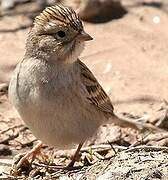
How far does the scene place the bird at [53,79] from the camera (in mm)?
5836

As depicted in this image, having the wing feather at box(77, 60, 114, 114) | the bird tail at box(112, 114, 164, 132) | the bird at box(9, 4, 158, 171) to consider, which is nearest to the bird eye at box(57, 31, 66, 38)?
the bird at box(9, 4, 158, 171)

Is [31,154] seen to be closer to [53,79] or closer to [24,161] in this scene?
[24,161]

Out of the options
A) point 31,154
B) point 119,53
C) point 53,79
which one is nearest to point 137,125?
point 31,154

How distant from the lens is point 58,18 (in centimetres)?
586

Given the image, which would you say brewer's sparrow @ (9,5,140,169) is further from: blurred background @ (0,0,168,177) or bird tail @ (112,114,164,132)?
bird tail @ (112,114,164,132)

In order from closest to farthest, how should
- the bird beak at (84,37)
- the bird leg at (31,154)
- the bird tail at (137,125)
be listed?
1. the bird beak at (84,37)
2. the bird leg at (31,154)
3. the bird tail at (137,125)

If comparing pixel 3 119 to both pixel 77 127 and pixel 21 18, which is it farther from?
pixel 21 18

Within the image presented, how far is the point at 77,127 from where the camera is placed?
6113mm

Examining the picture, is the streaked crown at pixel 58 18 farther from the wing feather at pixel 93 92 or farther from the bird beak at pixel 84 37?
the wing feather at pixel 93 92

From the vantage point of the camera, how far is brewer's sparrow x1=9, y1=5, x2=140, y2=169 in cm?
584

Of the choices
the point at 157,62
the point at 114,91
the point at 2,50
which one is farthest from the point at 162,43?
the point at 2,50

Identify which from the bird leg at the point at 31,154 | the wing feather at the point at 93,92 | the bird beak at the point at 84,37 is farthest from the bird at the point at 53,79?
the bird leg at the point at 31,154

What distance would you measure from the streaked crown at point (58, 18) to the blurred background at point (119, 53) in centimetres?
153

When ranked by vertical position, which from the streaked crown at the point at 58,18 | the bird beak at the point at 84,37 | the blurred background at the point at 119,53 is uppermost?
the streaked crown at the point at 58,18
